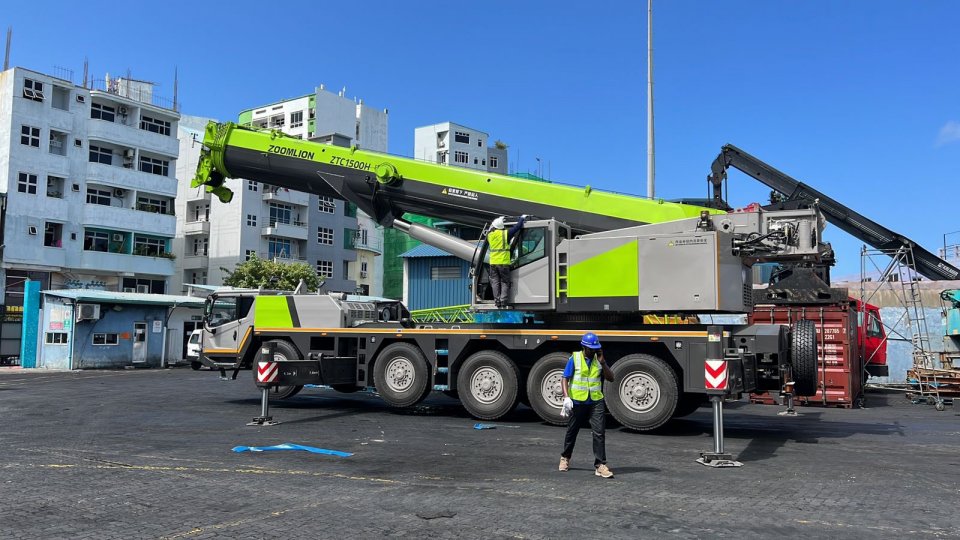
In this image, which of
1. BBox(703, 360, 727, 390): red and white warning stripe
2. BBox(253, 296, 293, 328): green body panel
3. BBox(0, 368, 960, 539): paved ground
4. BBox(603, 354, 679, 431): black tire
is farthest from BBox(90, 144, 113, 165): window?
BBox(703, 360, 727, 390): red and white warning stripe

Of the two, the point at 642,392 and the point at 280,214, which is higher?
the point at 280,214

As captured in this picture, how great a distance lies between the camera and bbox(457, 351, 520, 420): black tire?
12.9m

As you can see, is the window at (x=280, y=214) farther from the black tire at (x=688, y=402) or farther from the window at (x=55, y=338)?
the black tire at (x=688, y=402)

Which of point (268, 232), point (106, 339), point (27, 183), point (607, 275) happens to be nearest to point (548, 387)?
point (607, 275)

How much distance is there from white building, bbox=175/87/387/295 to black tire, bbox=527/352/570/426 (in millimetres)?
39252

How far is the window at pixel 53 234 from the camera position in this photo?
42562 mm

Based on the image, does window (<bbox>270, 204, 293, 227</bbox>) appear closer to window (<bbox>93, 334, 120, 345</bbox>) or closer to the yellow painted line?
window (<bbox>93, 334, 120, 345</bbox>)

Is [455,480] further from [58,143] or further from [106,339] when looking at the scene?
[58,143]

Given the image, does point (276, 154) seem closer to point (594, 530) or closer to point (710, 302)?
point (710, 302)

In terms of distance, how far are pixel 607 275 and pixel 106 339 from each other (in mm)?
29704

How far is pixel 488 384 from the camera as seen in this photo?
13195mm

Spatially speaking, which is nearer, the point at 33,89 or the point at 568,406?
the point at 568,406

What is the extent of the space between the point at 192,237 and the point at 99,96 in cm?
1396

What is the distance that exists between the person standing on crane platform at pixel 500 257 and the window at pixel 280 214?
4755cm
